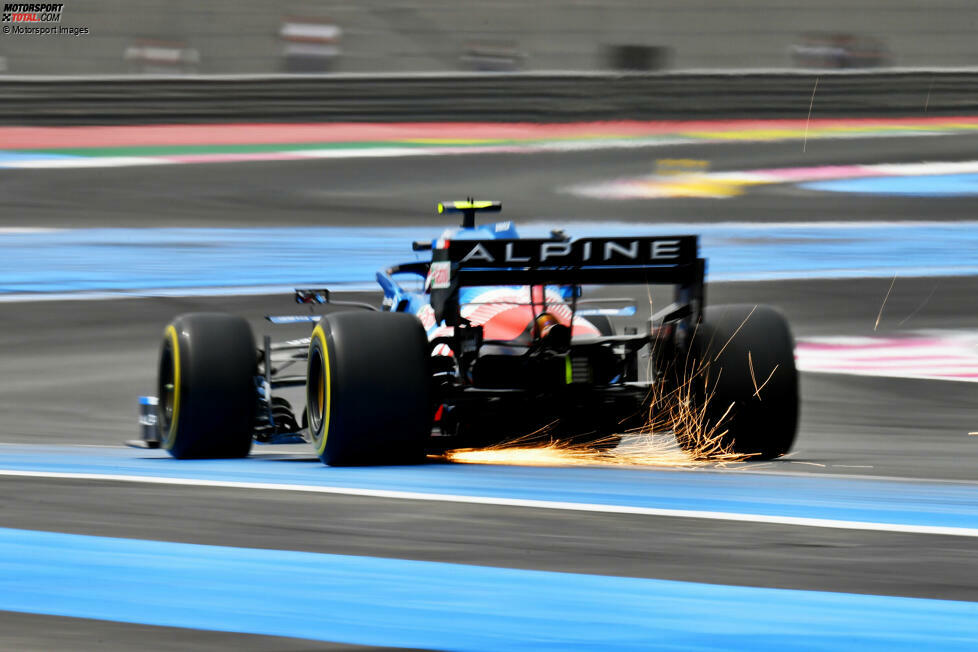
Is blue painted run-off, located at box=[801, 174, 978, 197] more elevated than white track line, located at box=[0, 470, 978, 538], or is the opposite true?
blue painted run-off, located at box=[801, 174, 978, 197]

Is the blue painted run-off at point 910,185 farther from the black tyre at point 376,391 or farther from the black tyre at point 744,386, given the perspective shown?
the black tyre at point 376,391

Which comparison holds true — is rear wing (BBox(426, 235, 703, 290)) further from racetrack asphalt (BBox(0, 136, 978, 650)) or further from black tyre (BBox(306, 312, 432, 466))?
racetrack asphalt (BBox(0, 136, 978, 650))

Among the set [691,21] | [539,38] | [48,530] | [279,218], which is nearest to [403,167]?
[279,218]

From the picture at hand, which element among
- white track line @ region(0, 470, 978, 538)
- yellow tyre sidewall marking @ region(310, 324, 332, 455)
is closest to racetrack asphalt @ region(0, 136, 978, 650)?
white track line @ region(0, 470, 978, 538)

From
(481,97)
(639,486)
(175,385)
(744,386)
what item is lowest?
(639,486)

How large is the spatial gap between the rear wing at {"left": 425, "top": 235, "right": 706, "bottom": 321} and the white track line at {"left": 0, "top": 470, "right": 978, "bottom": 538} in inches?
61.1

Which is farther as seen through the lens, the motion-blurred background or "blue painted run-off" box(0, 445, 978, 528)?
the motion-blurred background

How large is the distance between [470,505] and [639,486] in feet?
2.96

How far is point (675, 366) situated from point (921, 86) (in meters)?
18.9

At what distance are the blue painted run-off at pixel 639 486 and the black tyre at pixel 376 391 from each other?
4.3 inches

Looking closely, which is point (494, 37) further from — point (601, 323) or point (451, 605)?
point (451, 605)

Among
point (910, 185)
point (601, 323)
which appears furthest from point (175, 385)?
point (910, 185)

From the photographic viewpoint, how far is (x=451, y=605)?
424cm

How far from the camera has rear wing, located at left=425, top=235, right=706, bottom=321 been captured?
735cm
